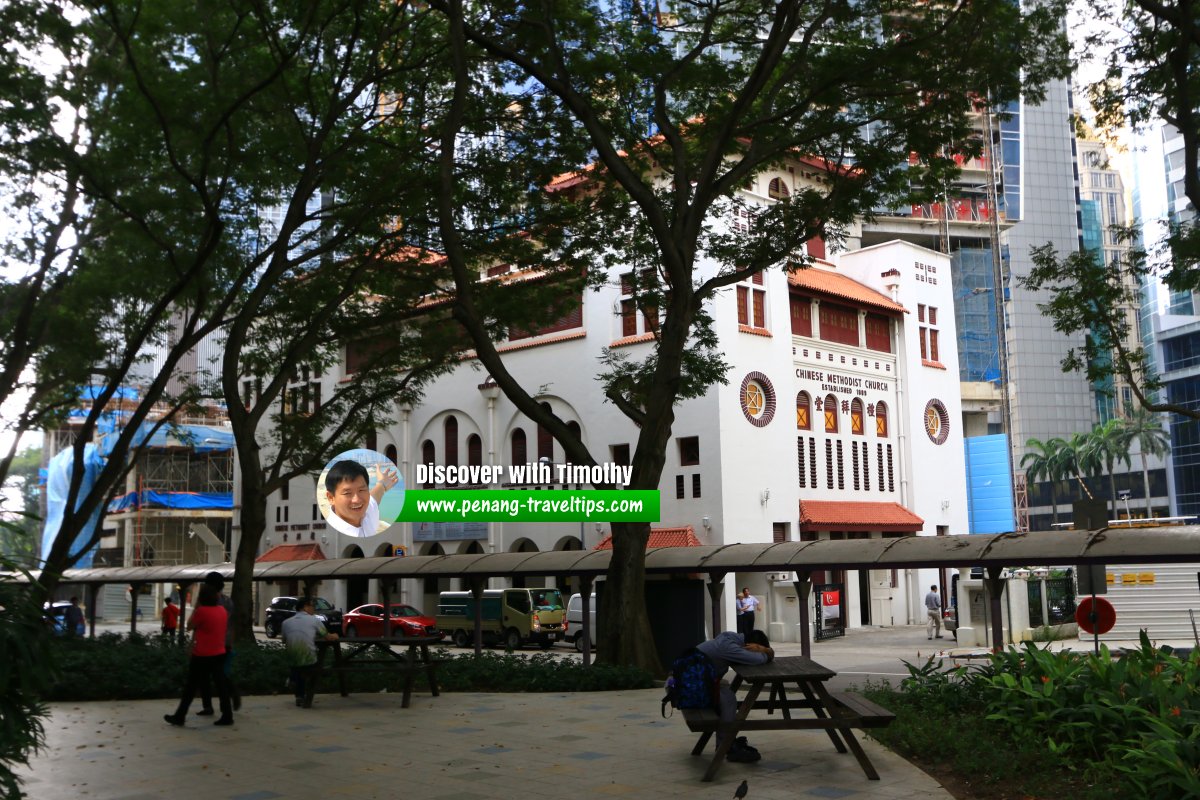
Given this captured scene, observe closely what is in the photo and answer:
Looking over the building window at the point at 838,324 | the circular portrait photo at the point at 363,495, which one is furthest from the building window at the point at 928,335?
the circular portrait photo at the point at 363,495

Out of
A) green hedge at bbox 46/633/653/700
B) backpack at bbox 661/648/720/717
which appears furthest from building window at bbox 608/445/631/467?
backpack at bbox 661/648/720/717

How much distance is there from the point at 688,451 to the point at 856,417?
8.31 m

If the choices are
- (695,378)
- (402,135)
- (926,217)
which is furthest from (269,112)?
(926,217)

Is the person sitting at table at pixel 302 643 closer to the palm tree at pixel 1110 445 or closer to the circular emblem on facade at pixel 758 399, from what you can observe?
the circular emblem on facade at pixel 758 399

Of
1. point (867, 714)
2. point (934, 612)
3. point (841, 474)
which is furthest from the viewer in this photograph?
point (841, 474)

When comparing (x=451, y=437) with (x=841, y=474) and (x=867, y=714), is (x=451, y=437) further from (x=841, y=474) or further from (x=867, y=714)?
(x=867, y=714)

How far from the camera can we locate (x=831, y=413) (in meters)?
41.6

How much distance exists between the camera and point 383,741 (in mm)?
11461

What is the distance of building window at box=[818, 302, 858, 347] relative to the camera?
42125mm

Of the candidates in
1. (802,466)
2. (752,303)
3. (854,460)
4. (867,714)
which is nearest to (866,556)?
(867,714)

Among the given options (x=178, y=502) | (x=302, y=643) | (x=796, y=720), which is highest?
(x=178, y=502)

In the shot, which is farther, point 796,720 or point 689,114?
point 689,114

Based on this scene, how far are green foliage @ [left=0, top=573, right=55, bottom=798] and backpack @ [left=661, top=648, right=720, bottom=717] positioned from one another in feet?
17.9

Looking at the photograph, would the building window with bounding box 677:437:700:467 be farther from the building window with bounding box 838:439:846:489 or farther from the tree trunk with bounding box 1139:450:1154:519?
the tree trunk with bounding box 1139:450:1154:519
